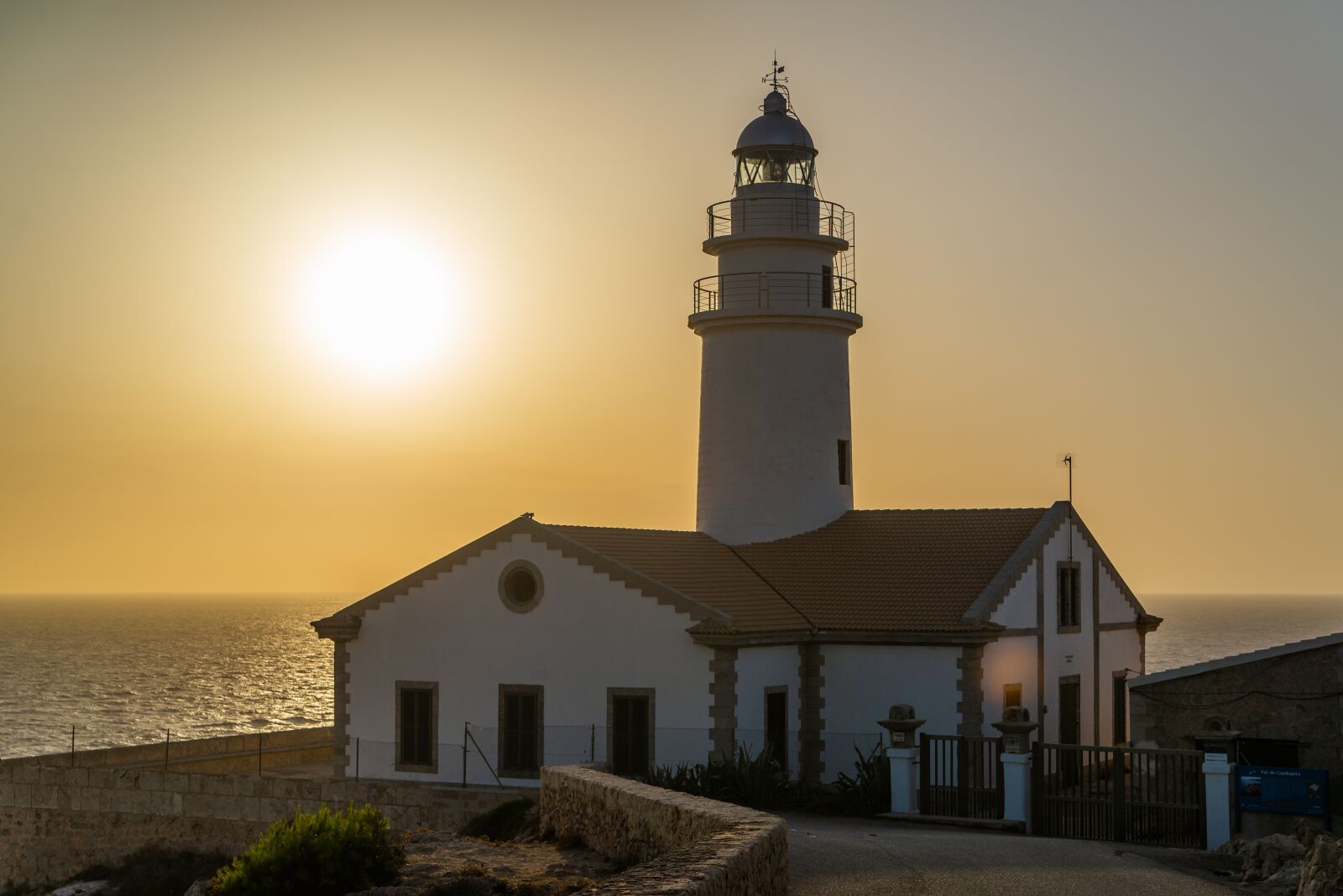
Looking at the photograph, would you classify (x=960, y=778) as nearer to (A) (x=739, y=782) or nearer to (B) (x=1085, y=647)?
(A) (x=739, y=782)

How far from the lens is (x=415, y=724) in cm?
2897

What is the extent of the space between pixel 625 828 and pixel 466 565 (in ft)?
37.9

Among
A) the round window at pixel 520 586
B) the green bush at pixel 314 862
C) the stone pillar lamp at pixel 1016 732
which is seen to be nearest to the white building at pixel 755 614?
the round window at pixel 520 586

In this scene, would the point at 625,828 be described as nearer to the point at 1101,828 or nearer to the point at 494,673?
the point at 1101,828

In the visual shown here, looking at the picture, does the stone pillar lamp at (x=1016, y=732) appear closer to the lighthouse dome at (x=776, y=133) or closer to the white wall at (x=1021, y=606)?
the white wall at (x=1021, y=606)

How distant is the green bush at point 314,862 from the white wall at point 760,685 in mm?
10399

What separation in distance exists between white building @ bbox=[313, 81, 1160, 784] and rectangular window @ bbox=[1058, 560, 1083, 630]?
0.14 feet

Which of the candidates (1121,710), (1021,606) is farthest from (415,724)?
(1121,710)

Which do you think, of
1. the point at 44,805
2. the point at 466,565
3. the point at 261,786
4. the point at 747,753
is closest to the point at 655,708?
the point at 747,753

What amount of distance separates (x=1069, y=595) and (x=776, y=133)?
10774 millimetres

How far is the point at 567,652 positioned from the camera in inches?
1103

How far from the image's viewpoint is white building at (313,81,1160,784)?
27531 millimetres

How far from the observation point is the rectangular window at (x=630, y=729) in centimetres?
2725

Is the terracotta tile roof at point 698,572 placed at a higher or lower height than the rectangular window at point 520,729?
higher
